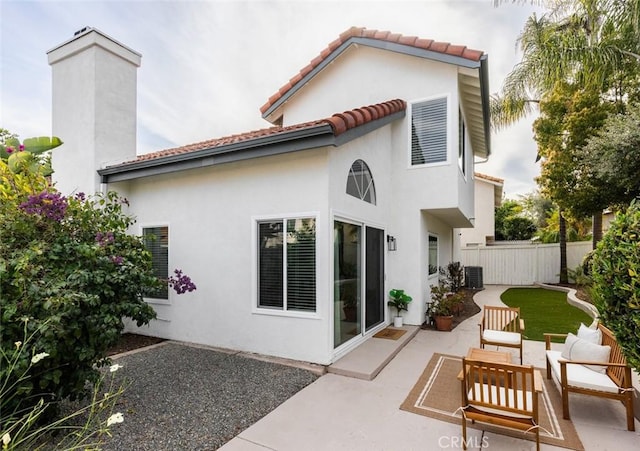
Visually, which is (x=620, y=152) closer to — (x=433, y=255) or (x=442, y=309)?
(x=433, y=255)

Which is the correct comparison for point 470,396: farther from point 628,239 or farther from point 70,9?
point 70,9

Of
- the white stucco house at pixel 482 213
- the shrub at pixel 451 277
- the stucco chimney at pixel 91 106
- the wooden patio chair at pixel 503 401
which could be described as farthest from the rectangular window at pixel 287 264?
the white stucco house at pixel 482 213

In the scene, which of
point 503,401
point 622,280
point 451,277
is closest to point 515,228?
point 451,277

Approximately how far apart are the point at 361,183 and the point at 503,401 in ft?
17.9

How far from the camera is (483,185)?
25.8 meters

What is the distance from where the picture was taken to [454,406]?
5.28 meters

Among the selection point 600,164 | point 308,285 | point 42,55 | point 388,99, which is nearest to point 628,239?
point 308,285

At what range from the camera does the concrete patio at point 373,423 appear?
170 inches

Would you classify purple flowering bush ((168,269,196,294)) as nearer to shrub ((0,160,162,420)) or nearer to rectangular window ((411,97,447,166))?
shrub ((0,160,162,420))

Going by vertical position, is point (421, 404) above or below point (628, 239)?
below

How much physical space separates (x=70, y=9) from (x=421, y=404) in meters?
12.0

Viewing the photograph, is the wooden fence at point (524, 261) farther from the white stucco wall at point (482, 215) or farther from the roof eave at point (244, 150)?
the roof eave at point (244, 150)

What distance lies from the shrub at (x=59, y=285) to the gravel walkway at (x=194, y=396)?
0.98 m

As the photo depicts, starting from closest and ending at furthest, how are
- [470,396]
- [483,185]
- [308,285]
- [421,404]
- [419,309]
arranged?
[470,396]
[421,404]
[308,285]
[419,309]
[483,185]
